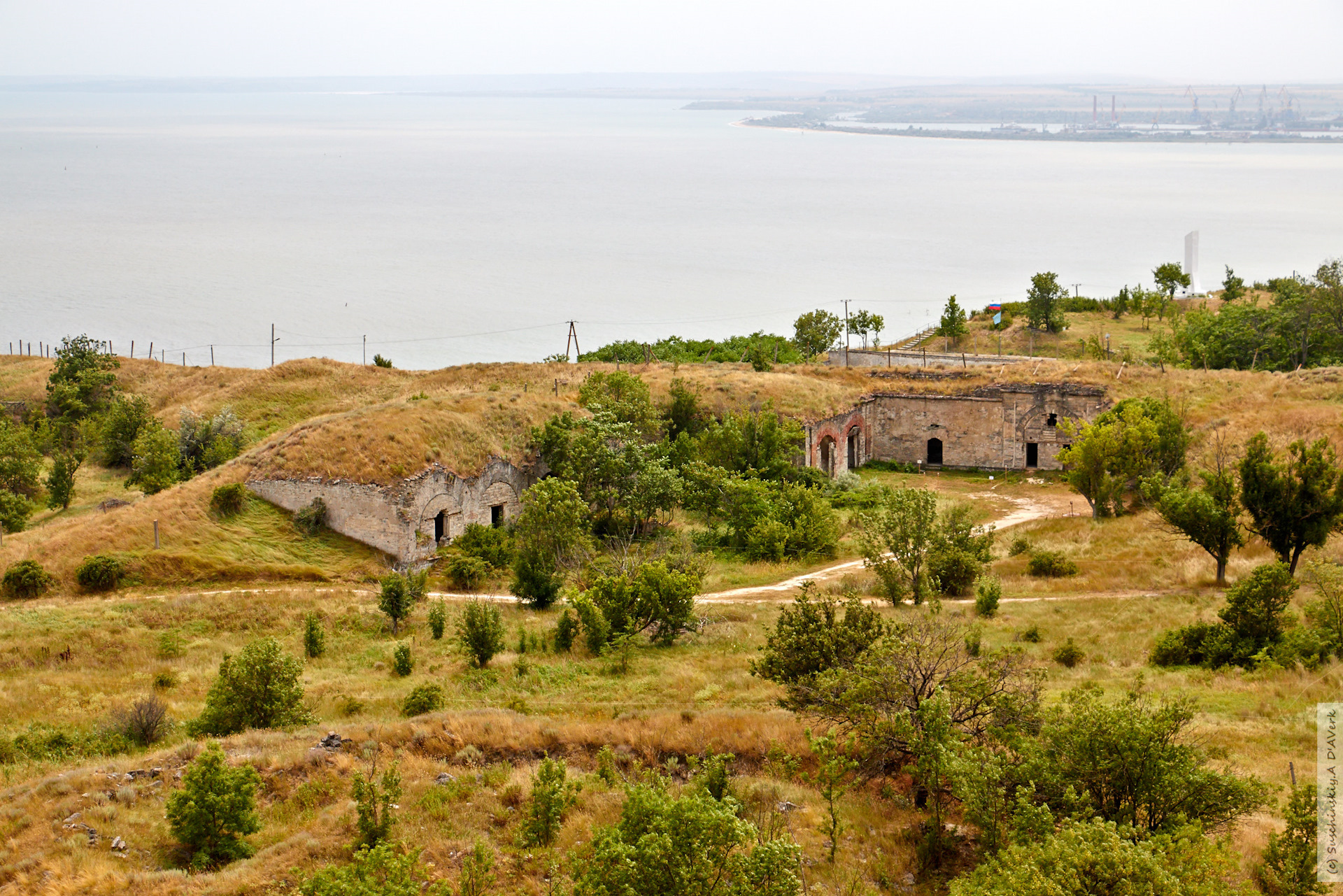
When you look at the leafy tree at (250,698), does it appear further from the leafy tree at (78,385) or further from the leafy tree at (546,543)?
the leafy tree at (78,385)

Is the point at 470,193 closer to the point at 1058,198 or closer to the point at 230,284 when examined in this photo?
the point at 230,284

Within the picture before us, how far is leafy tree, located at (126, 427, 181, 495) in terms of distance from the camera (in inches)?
1331

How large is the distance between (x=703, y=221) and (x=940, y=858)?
13167 centimetres

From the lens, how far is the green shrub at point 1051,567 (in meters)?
26.5

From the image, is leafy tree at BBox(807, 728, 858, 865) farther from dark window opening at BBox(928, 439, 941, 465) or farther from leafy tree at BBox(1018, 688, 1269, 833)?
dark window opening at BBox(928, 439, 941, 465)

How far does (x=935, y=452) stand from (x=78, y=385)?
35889mm

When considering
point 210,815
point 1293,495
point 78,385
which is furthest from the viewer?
point 78,385

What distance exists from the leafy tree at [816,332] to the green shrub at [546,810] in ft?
145

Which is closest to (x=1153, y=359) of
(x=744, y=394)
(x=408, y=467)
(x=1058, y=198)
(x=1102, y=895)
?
(x=744, y=394)

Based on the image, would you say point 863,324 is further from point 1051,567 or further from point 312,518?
point 312,518

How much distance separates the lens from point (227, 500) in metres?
28.5

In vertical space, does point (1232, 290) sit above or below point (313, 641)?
above

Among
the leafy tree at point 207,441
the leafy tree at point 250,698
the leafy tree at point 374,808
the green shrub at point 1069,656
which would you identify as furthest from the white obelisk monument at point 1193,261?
the leafy tree at point 374,808

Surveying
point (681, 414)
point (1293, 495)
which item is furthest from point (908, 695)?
point (681, 414)
